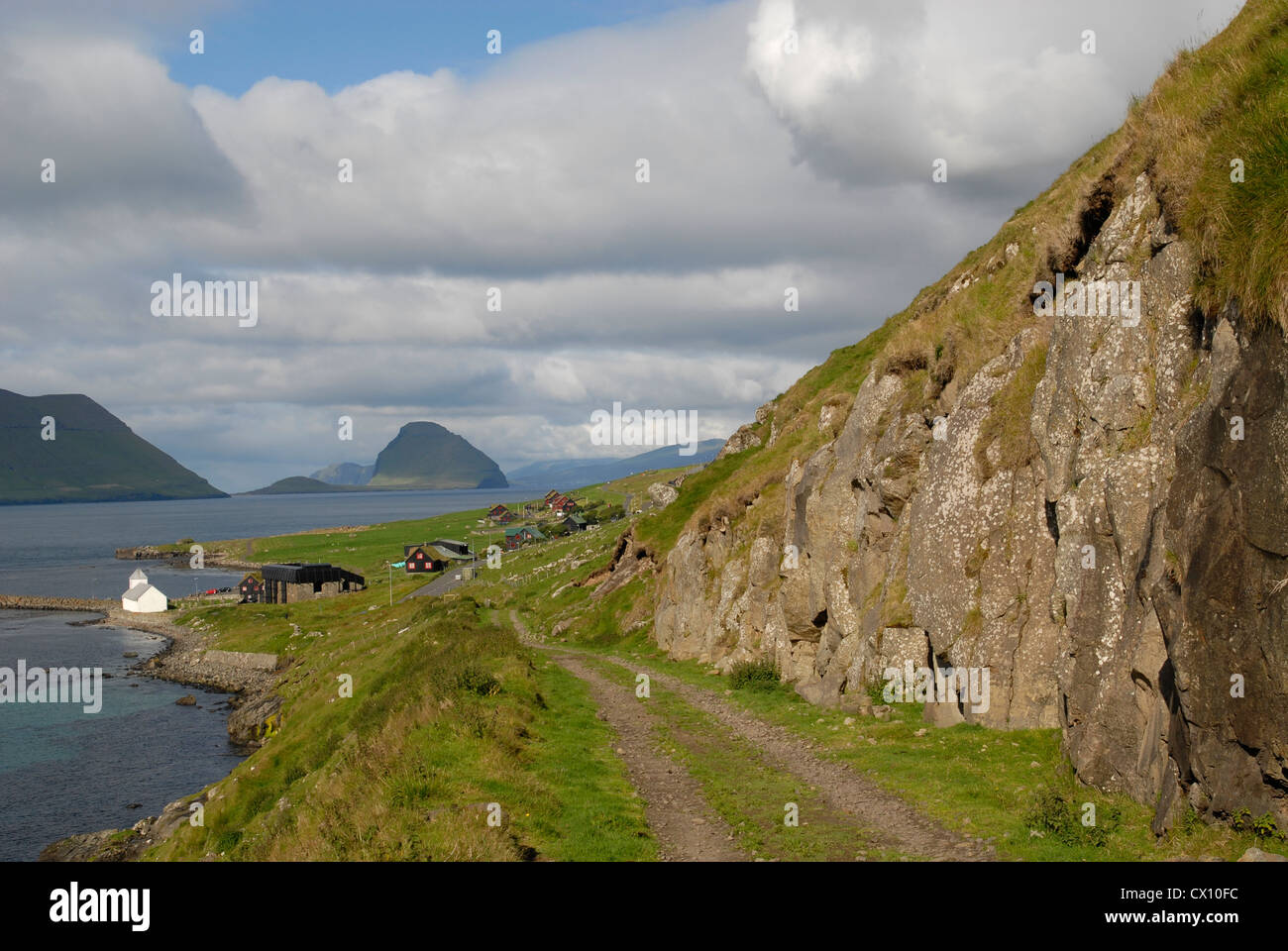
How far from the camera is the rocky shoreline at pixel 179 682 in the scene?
47.4 metres

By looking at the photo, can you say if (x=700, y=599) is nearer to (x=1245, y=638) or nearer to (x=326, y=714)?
(x=326, y=714)

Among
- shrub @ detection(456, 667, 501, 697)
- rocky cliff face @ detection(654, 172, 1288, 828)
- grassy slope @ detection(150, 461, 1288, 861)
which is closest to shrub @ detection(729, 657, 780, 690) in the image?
grassy slope @ detection(150, 461, 1288, 861)

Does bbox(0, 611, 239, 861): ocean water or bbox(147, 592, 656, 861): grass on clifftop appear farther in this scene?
bbox(0, 611, 239, 861): ocean water

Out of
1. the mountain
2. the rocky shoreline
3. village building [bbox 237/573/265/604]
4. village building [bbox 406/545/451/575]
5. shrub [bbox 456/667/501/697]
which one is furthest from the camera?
village building [bbox 406/545/451/575]

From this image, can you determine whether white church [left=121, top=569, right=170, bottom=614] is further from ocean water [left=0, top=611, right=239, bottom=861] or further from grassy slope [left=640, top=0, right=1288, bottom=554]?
grassy slope [left=640, top=0, right=1288, bottom=554]

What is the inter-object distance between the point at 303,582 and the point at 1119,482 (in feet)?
530

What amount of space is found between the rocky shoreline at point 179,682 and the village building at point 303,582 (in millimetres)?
18025

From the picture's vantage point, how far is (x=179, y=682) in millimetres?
106000

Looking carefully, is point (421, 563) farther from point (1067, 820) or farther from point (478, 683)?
point (1067, 820)

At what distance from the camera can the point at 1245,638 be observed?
13.4 m

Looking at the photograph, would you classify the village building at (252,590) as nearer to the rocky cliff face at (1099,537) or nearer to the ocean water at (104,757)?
the ocean water at (104,757)

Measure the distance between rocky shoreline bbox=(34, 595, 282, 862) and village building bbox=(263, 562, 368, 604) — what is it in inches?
710

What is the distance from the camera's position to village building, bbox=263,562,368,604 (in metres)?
159

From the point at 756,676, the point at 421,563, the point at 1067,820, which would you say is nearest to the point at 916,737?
the point at 1067,820
